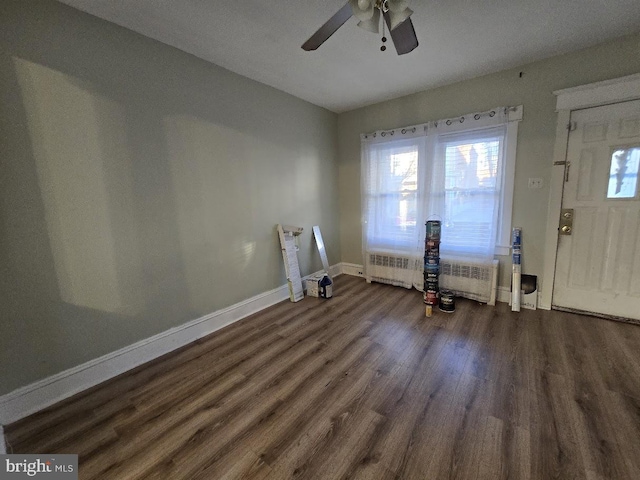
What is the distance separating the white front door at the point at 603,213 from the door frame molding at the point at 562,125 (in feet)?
0.16

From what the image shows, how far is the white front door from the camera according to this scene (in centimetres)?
230

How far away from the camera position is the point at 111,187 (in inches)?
73.2

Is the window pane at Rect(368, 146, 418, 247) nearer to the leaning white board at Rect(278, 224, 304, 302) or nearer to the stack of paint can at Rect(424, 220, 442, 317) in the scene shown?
the stack of paint can at Rect(424, 220, 442, 317)

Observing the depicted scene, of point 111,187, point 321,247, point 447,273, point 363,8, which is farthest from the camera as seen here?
point 321,247

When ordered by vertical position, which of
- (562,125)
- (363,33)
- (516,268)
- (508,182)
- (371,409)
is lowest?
(371,409)

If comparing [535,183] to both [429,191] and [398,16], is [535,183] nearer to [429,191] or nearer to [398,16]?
[429,191]

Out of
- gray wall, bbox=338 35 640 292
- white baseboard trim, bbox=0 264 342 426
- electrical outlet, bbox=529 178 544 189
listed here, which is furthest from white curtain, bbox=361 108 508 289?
white baseboard trim, bbox=0 264 342 426

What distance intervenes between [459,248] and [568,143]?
1.42 meters

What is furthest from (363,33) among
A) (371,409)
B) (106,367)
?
(106,367)

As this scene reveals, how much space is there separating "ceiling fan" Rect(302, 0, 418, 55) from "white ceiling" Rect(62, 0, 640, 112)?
419mm

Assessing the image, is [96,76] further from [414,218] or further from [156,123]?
[414,218]

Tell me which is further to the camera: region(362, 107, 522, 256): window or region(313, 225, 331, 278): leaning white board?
region(313, 225, 331, 278): leaning white board

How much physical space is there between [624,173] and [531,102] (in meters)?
1.04

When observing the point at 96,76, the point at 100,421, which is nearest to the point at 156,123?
the point at 96,76
